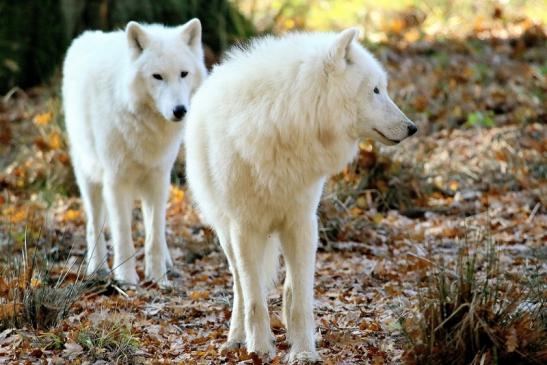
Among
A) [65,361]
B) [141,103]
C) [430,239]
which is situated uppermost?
[141,103]

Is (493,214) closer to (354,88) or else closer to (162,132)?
(162,132)

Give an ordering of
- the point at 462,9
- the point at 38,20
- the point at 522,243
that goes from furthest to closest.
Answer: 1. the point at 462,9
2. the point at 38,20
3. the point at 522,243

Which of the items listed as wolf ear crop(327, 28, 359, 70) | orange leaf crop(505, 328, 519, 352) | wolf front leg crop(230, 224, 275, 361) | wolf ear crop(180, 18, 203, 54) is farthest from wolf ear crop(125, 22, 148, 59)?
orange leaf crop(505, 328, 519, 352)

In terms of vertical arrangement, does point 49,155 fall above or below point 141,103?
below

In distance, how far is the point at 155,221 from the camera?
21.5 ft

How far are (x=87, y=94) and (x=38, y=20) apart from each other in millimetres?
5674

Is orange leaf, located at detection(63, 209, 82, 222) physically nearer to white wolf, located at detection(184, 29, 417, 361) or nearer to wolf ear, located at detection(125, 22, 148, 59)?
wolf ear, located at detection(125, 22, 148, 59)

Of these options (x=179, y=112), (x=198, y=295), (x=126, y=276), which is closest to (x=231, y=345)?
(x=198, y=295)

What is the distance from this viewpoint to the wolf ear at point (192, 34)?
6367 millimetres

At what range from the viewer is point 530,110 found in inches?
387

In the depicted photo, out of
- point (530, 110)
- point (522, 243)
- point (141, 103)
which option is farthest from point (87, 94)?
point (530, 110)

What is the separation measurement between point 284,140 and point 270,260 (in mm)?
903

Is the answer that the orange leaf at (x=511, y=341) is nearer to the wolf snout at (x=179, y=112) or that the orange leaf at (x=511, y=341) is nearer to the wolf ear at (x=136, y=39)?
the wolf snout at (x=179, y=112)

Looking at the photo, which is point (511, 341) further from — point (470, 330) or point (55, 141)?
point (55, 141)
